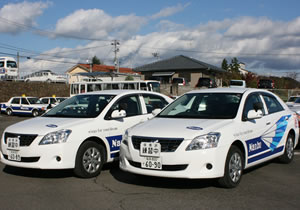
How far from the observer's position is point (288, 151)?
26.1 feet

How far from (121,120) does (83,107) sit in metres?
0.83

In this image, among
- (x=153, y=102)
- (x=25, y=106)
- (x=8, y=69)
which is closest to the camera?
(x=153, y=102)

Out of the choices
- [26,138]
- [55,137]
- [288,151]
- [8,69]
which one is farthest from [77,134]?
[8,69]

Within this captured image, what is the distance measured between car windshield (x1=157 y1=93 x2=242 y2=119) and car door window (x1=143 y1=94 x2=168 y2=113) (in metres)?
1.16

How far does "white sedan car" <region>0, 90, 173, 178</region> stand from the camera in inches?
245

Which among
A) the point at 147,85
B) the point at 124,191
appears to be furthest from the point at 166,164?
the point at 147,85

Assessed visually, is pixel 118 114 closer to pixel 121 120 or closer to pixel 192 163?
pixel 121 120

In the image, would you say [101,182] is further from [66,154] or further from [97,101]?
[97,101]

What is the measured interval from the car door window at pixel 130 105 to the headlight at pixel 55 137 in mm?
1352

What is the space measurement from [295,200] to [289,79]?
60988 mm

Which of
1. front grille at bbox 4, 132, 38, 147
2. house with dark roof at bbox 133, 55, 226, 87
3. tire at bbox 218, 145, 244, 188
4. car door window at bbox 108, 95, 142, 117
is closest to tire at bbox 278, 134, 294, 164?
tire at bbox 218, 145, 244, 188

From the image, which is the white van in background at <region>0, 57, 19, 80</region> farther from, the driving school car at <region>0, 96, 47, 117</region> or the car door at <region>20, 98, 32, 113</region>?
the car door at <region>20, 98, 32, 113</region>

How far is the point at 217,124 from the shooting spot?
5.81 meters

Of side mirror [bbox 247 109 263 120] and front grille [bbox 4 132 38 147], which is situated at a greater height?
side mirror [bbox 247 109 263 120]
